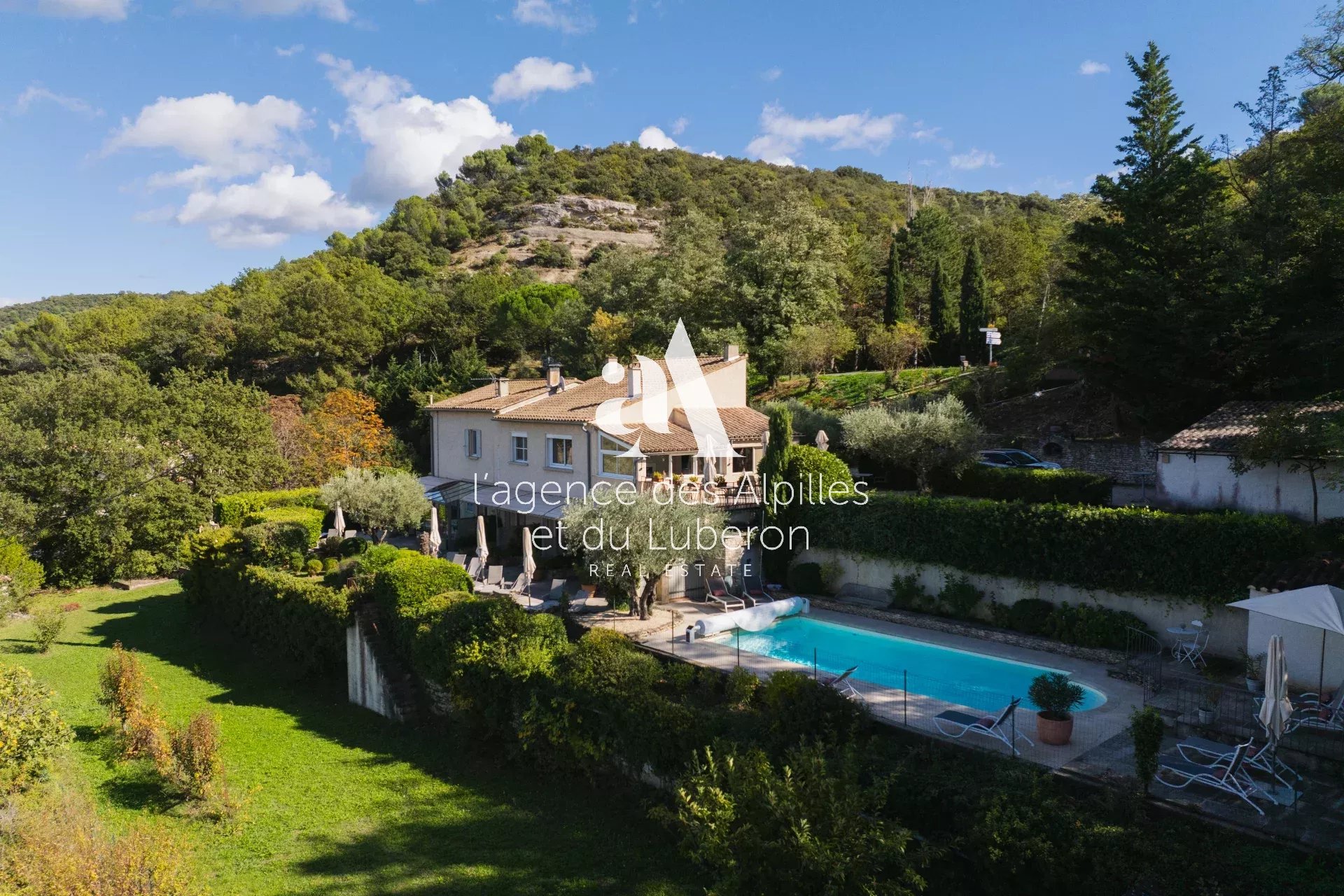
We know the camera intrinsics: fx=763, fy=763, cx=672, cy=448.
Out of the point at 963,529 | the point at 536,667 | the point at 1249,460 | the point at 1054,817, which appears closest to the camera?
the point at 1054,817

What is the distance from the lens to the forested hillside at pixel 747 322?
79.3 ft

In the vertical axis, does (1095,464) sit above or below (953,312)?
below

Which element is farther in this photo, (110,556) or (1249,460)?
(110,556)

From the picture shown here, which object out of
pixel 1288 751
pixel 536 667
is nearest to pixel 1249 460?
pixel 1288 751

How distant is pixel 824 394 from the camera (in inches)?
1804

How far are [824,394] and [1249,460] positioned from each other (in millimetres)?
27613

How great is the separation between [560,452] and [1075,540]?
17885mm

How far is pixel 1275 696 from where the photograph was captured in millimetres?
10859

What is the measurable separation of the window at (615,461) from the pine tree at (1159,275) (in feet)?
62.7

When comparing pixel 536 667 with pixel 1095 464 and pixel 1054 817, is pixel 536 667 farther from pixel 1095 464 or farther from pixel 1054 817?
pixel 1095 464

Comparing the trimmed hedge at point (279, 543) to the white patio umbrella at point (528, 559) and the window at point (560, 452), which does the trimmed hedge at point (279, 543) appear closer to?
the window at point (560, 452)

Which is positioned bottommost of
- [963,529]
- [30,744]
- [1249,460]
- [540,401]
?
[30,744]

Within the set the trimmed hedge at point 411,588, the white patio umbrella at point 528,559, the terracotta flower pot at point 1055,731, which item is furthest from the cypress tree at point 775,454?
the terracotta flower pot at point 1055,731

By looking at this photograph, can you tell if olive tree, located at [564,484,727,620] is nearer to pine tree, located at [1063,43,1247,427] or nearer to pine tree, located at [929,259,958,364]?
pine tree, located at [1063,43,1247,427]
